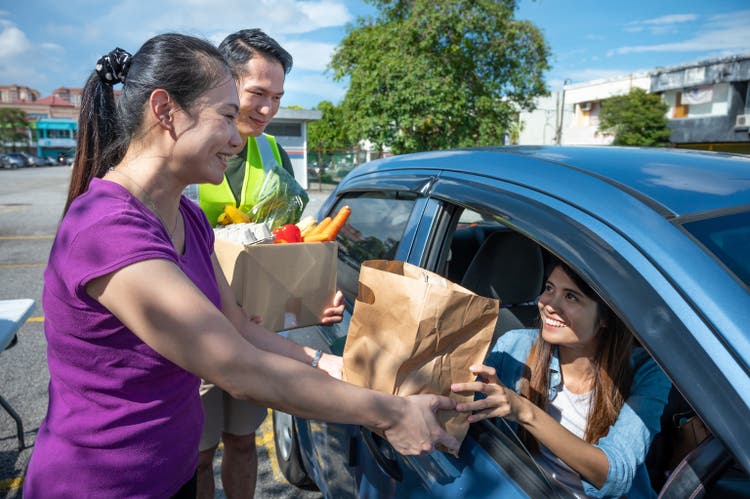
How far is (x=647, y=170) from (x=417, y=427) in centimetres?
87

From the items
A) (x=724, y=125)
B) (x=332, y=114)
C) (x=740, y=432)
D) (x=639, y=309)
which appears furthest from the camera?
(x=332, y=114)

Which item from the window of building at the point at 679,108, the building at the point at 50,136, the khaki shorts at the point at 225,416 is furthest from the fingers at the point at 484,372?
the building at the point at 50,136

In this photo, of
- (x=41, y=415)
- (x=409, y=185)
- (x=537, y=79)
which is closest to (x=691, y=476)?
(x=409, y=185)

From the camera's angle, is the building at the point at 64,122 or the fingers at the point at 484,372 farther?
the building at the point at 64,122

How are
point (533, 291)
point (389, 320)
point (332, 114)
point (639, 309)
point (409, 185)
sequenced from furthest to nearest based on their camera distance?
point (332, 114), point (533, 291), point (409, 185), point (389, 320), point (639, 309)

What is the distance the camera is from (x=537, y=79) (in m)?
10.6

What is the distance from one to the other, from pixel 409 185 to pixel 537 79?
9854 mm

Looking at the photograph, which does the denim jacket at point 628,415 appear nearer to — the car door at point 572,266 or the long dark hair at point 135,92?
the car door at point 572,266

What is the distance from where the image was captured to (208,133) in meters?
1.18

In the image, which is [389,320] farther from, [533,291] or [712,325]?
[533,291]

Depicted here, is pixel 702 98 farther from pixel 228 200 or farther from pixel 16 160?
pixel 16 160

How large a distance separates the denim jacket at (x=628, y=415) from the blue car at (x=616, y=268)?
13 cm

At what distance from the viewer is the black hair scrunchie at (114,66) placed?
4.09ft

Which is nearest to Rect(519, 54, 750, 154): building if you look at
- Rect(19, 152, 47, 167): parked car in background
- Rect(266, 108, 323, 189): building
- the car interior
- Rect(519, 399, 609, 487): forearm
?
Rect(266, 108, 323, 189): building
